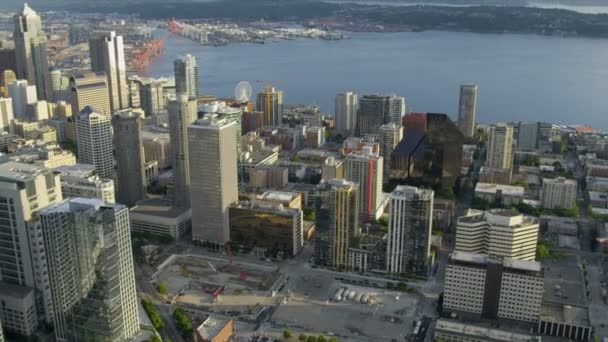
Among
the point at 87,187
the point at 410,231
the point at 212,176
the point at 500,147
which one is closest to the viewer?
the point at 410,231

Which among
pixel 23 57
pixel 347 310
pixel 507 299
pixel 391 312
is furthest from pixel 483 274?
pixel 23 57

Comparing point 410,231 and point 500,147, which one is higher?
point 500,147

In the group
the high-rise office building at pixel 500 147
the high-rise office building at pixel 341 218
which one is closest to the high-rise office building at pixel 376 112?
the high-rise office building at pixel 500 147

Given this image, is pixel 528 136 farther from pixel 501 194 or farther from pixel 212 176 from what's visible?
pixel 212 176

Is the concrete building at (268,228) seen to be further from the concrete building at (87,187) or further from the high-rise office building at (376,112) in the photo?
the high-rise office building at (376,112)

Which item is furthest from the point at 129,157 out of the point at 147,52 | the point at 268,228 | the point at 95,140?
the point at 147,52
